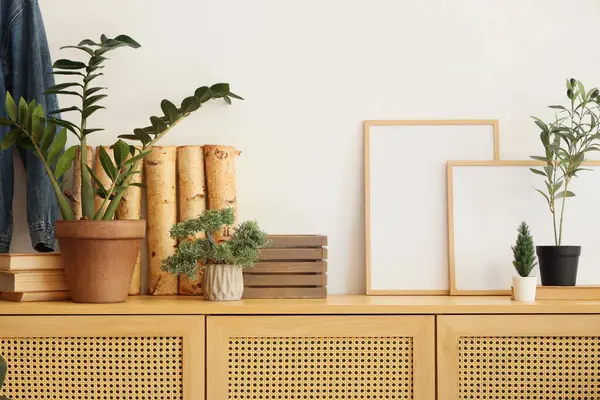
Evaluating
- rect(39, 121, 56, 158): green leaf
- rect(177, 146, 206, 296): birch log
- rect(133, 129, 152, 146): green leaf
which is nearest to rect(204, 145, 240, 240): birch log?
rect(177, 146, 206, 296): birch log

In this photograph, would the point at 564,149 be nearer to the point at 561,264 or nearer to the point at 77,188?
the point at 561,264

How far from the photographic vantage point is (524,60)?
2623mm

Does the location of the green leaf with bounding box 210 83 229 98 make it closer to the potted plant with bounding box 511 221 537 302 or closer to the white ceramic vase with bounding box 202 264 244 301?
the white ceramic vase with bounding box 202 264 244 301

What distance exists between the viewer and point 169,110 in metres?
2.31

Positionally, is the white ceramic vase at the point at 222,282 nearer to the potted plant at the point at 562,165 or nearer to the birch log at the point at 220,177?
the birch log at the point at 220,177

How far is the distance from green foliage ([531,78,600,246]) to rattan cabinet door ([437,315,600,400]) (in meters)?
0.35

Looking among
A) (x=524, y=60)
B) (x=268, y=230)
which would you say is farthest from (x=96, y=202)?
(x=524, y=60)

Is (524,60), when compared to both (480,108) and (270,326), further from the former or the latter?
(270,326)

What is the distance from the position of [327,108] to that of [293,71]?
0.17 m

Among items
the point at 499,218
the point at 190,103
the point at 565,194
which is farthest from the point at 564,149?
the point at 190,103

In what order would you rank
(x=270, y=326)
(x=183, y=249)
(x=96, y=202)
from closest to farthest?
1. (x=270, y=326)
2. (x=183, y=249)
3. (x=96, y=202)

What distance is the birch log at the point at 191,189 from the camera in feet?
8.17

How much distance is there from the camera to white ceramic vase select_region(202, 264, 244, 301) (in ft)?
7.46

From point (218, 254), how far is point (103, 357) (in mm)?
425
